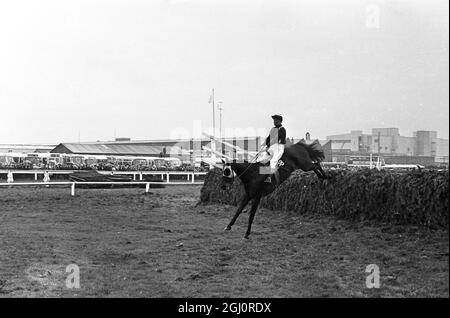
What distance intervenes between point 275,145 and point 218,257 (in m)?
2.03

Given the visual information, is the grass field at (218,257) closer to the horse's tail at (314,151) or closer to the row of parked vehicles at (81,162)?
the horse's tail at (314,151)

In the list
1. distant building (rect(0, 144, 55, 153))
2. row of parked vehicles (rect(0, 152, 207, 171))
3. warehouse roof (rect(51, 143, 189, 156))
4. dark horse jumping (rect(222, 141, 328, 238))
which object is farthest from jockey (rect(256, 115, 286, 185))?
warehouse roof (rect(51, 143, 189, 156))

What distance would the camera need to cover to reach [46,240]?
32.7 ft

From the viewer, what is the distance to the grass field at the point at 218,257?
5910 millimetres

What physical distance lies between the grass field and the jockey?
1.47 m

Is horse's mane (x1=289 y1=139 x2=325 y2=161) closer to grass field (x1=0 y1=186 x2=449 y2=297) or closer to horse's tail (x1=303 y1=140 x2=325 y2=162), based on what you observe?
horse's tail (x1=303 y1=140 x2=325 y2=162)

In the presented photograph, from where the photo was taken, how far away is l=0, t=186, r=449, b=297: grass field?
5910 mm

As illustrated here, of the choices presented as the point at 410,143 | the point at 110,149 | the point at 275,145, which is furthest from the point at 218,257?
the point at 110,149

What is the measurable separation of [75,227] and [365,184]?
6.89m

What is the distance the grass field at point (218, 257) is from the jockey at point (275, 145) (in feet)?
4.81

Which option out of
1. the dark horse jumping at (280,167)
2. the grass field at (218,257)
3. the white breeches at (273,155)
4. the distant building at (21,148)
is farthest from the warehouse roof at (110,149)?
the white breeches at (273,155)
